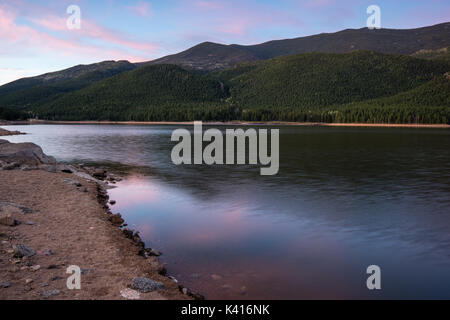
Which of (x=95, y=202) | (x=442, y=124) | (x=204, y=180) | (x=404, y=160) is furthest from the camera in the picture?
(x=442, y=124)

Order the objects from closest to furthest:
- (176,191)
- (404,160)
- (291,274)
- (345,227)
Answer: (291,274) < (345,227) < (176,191) < (404,160)

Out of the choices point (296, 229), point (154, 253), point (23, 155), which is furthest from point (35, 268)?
point (23, 155)

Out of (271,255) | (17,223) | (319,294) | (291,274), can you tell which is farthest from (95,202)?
(319,294)

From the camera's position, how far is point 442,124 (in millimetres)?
139125

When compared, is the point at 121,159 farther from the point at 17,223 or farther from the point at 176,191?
the point at 17,223

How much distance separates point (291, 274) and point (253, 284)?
141 centimetres

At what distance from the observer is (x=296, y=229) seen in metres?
16.7

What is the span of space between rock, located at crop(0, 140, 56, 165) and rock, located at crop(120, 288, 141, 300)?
24.0 meters

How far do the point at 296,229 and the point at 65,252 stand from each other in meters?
9.20

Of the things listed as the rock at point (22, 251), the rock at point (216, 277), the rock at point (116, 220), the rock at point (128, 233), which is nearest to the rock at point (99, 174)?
the rock at point (116, 220)

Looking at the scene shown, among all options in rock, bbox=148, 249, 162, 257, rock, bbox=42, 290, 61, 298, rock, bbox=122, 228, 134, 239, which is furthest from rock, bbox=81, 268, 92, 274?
rock, bbox=122, 228, 134, 239

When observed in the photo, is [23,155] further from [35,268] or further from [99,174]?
[35,268]

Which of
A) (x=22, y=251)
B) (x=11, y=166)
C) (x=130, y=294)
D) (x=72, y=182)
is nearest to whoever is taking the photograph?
(x=130, y=294)
